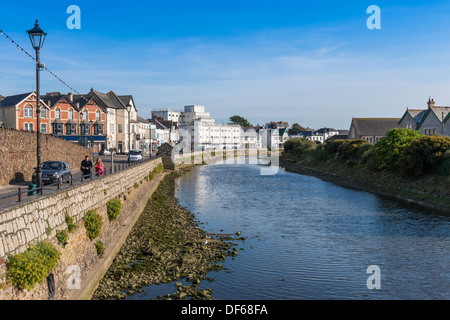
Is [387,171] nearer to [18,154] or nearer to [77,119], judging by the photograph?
[18,154]

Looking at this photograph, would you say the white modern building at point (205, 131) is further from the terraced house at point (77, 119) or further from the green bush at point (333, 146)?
the green bush at point (333, 146)

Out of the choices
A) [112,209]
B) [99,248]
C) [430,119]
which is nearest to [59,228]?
[99,248]

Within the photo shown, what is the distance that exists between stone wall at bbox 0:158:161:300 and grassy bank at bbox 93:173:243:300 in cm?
118

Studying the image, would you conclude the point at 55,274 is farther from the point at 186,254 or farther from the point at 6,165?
the point at 6,165

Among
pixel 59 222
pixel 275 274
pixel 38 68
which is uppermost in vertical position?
pixel 38 68

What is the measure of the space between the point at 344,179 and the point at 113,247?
4303cm

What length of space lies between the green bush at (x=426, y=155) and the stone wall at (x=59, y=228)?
1223 inches

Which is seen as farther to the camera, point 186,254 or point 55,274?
point 186,254

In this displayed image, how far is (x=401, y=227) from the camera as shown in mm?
25359

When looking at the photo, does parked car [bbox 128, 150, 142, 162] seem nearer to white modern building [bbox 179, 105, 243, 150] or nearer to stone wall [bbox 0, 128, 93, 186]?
stone wall [bbox 0, 128, 93, 186]

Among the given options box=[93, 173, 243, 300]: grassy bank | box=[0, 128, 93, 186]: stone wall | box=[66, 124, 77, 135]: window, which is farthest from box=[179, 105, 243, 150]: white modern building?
box=[93, 173, 243, 300]: grassy bank

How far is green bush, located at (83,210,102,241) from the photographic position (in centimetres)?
1530

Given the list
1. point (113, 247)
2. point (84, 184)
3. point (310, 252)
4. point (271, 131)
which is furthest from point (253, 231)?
point (271, 131)

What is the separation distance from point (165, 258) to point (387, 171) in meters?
36.0
